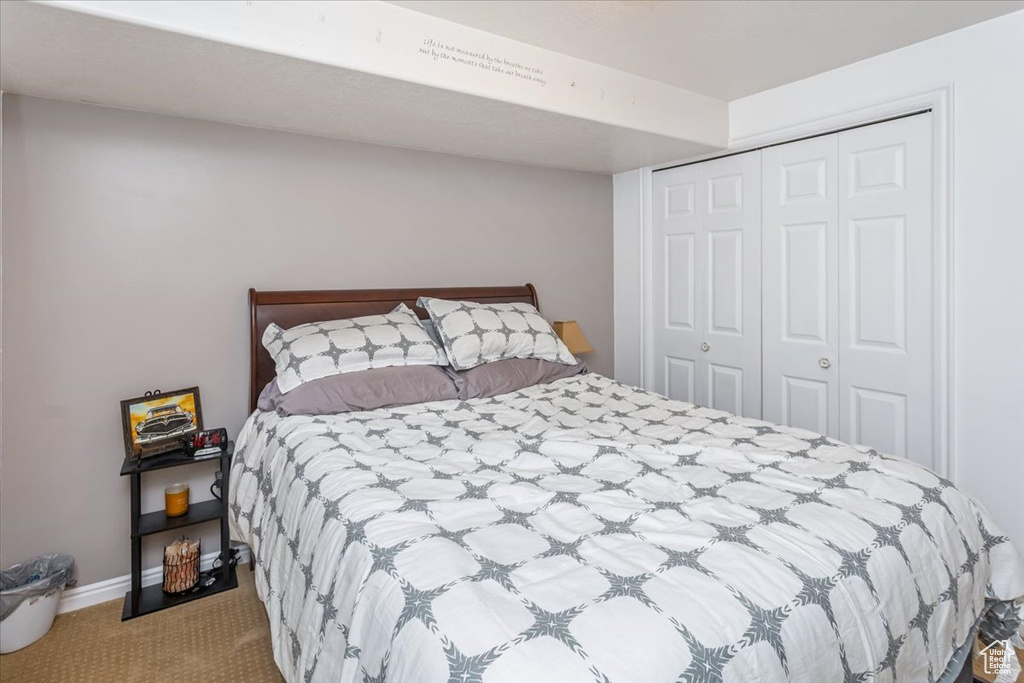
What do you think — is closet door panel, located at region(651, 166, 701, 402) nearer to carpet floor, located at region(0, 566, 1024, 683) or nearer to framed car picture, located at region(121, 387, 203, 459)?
carpet floor, located at region(0, 566, 1024, 683)

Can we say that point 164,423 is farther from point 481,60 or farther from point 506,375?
point 481,60

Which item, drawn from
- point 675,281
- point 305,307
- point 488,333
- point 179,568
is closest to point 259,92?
point 305,307

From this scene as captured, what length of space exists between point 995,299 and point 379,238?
2.77 metres

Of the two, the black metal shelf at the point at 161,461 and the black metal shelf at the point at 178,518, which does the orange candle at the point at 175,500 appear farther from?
the black metal shelf at the point at 161,461

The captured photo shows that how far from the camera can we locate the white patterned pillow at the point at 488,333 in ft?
8.77

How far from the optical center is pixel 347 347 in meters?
2.45

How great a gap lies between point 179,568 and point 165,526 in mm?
202

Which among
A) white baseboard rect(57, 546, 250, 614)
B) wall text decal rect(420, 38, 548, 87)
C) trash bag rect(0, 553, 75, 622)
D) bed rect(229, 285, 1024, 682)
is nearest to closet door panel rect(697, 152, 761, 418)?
bed rect(229, 285, 1024, 682)

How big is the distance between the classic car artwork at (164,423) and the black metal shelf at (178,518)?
0.34m

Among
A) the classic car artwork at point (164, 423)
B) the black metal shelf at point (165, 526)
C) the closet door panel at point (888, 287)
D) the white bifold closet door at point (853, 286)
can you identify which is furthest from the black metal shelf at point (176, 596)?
the closet door panel at point (888, 287)

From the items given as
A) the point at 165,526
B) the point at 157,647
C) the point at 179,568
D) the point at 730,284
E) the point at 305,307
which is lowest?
the point at 157,647

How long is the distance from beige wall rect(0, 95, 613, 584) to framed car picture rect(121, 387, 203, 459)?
0.30 ft

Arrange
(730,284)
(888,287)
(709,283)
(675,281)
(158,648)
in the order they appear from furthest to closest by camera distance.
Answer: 1. (675,281)
2. (709,283)
3. (730,284)
4. (888,287)
5. (158,648)

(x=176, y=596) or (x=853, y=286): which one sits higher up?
(x=853, y=286)
